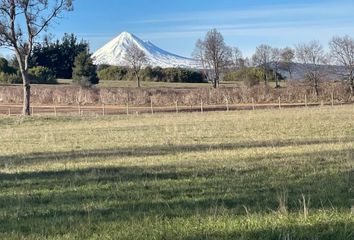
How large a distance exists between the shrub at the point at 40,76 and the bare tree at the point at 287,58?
3779 centimetres

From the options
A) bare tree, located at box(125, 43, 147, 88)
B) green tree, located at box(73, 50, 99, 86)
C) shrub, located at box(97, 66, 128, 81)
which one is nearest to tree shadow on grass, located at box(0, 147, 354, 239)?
green tree, located at box(73, 50, 99, 86)

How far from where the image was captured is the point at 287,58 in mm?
94438

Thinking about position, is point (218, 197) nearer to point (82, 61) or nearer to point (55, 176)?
point (55, 176)

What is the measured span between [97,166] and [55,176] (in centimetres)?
166

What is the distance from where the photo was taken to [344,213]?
667 cm

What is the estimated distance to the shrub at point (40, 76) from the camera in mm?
92375

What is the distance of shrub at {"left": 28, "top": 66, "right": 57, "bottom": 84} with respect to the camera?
92375 millimetres

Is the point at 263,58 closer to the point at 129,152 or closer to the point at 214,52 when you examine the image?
the point at 214,52

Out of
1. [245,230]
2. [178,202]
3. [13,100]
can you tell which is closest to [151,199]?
[178,202]

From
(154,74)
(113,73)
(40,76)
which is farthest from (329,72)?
(113,73)

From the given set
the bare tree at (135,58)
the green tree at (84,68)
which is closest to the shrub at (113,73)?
the bare tree at (135,58)

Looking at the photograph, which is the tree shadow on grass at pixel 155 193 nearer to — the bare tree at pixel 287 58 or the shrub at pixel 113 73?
the bare tree at pixel 287 58

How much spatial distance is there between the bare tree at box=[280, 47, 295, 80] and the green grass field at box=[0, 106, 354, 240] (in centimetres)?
7783

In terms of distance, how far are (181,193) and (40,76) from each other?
88.0 meters
